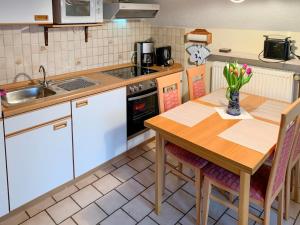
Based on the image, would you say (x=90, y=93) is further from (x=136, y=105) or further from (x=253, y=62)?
(x=253, y=62)

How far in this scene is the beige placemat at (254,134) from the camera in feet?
5.67

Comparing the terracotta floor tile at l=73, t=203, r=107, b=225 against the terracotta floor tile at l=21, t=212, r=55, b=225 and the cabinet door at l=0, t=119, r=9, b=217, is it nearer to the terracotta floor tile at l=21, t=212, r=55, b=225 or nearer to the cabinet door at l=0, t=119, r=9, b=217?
the terracotta floor tile at l=21, t=212, r=55, b=225

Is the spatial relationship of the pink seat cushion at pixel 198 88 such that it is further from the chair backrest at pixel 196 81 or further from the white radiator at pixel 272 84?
the white radiator at pixel 272 84

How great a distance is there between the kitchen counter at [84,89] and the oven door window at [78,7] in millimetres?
616

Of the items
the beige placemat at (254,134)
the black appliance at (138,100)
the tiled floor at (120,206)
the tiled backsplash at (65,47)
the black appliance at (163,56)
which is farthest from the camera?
the black appliance at (163,56)

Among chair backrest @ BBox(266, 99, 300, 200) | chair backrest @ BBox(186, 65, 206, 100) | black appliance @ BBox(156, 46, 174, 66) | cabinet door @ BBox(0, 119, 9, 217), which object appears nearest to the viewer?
chair backrest @ BBox(266, 99, 300, 200)

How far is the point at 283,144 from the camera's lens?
1625 mm

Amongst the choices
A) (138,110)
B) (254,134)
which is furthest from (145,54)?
(254,134)

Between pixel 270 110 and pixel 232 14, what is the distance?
3.58 ft

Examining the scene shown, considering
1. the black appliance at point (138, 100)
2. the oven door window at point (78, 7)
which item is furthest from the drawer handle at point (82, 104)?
the oven door window at point (78, 7)

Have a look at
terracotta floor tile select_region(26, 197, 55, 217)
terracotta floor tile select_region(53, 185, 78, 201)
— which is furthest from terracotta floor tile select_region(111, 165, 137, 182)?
terracotta floor tile select_region(26, 197, 55, 217)

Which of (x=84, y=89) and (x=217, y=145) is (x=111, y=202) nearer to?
(x=84, y=89)

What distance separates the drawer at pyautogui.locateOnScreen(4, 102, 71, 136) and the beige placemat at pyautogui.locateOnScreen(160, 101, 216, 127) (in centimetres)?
79

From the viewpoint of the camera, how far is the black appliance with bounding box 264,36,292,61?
8.25 ft
